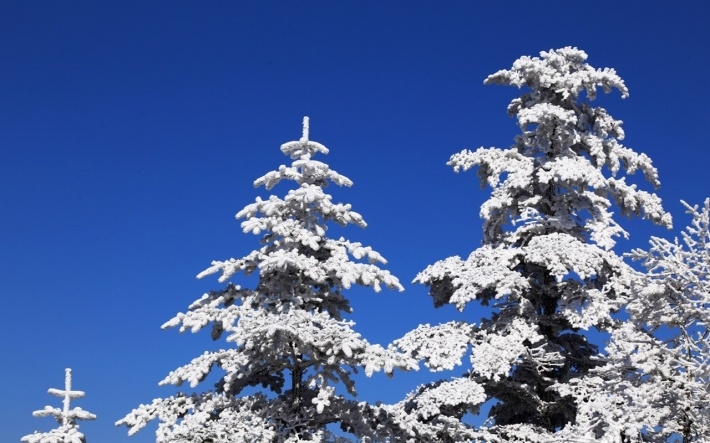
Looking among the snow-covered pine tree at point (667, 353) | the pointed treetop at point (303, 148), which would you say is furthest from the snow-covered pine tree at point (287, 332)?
the snow-covered pine tree at point (667, 353)

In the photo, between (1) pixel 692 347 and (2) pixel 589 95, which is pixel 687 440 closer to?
(1) pixel 692 347

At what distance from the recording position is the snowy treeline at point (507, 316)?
14.6 m

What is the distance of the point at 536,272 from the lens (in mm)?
19922

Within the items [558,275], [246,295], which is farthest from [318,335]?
[558,275]

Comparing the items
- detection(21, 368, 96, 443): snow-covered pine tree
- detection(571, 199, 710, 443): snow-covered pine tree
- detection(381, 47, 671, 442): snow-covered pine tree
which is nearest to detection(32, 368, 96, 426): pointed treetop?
detection(21, 368, 96, 443): snow-covered pine tree

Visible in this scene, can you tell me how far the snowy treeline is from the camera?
14625mm

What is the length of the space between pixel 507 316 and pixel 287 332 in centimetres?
630

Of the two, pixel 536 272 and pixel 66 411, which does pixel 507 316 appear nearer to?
pixel 536 272

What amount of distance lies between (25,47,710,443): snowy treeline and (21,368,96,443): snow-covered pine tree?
5.30ft

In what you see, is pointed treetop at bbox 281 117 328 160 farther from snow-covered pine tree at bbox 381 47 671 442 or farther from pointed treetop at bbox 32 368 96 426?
pointed treetop at bbox 32 368 96 426

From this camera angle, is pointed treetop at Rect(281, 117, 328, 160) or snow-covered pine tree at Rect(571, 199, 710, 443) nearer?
snow-covered pine tree at Rect(571, 199, 710, 443)

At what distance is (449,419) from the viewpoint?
1783cm

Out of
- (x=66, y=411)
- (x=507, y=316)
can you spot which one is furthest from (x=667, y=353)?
(x=66, y=411)

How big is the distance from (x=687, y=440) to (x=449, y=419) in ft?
16.6
